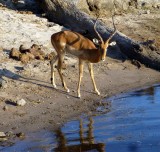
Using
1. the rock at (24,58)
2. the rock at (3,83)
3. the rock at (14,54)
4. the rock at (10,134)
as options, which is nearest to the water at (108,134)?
the rock at (10,134)

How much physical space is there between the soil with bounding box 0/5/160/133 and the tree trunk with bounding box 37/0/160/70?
30cm

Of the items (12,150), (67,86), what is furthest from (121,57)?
(12,150)

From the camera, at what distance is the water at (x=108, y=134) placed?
29.8 feet

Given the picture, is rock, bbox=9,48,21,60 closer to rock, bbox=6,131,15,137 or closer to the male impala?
the male impala

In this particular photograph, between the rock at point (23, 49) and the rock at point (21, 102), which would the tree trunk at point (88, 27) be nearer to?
the rock at point (23, 49)

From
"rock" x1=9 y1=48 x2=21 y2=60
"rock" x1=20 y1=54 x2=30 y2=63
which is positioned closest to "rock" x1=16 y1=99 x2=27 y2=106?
"rock" x1=20 y1=54 x2=30 y2=63

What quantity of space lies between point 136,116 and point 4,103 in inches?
121

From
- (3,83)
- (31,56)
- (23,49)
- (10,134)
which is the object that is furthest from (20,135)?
(23,49)

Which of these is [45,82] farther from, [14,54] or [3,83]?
[14,54]

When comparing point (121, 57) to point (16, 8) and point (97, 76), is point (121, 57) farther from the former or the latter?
point (16, 8)

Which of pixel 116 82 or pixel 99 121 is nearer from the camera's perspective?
pixel 99 121

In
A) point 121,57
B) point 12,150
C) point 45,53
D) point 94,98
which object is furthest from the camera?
point 121,57

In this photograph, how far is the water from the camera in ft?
29.8

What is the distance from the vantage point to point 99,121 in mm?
10805
